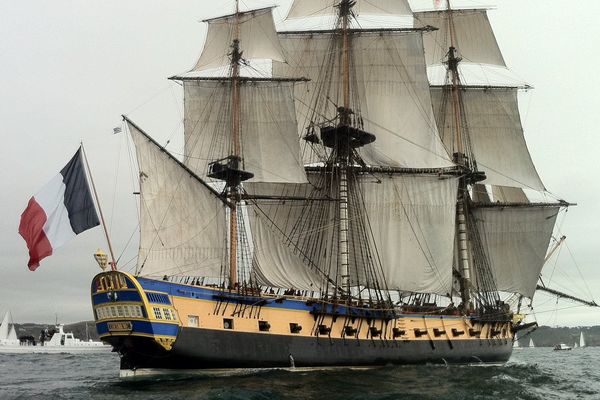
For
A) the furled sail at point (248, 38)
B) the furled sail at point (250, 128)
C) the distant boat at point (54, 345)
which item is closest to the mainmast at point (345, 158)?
the furled sail at point (250, 128)

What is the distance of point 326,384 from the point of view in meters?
30.5

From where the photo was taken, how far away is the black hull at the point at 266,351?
31500 mm

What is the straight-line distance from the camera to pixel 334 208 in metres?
48.7

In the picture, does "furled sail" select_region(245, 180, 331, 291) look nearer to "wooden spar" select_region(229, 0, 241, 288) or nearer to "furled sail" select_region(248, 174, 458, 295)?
"furled sail" select_region(248, 174, 458, 295)

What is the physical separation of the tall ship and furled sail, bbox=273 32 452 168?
11 centimetres

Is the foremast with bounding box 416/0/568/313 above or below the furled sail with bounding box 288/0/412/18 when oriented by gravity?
below

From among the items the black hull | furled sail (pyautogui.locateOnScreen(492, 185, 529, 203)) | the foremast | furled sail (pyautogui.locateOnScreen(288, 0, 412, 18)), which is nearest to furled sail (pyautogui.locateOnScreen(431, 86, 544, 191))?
the foremast

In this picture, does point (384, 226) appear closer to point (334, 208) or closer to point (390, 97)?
point (334, 208)

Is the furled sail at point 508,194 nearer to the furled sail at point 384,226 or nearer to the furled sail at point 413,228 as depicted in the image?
the furled sail at point 384,226

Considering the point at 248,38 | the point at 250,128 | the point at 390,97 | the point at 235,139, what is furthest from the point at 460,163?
the point at 235,139

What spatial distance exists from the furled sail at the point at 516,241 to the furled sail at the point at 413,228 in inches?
268

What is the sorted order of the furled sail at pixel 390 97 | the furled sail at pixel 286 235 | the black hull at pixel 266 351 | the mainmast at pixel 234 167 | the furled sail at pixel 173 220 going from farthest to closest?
1. the furled sail at pixel 390 97
2. the furled sail at pixel 286 235
3. the mainmast at pixel 234 167
4. the furled sail at pixel 173 220
5. the black hull at pixel 266 351

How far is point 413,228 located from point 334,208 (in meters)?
6.64

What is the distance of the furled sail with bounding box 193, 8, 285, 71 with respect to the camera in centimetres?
4531
